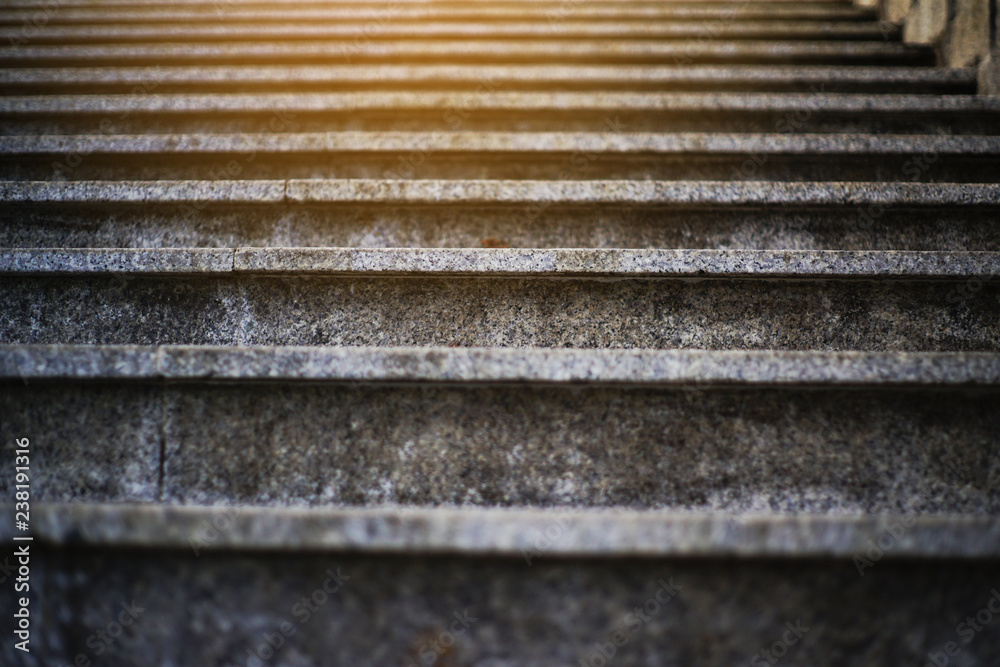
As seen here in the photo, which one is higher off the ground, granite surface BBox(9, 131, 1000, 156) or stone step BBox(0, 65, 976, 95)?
stone step BBox(0, 65, 976, 95)

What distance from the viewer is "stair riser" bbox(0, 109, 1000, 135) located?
8.87ft

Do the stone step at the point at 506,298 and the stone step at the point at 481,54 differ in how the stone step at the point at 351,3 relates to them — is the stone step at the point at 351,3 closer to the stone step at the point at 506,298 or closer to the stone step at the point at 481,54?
the stone step at the point at 481,54

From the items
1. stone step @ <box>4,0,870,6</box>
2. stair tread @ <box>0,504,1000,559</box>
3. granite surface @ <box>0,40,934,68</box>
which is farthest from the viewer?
stone step @ <box>4,0,870,6</box>

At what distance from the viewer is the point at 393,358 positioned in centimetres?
154

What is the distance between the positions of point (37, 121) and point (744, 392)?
3.57m

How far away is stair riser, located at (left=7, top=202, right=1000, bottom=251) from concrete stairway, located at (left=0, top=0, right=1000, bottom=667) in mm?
14

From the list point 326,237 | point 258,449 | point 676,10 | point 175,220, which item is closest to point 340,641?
point 258,449

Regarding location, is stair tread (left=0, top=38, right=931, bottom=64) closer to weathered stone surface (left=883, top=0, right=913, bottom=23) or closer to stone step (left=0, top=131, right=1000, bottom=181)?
weathered stone surface (left=883, top=0, right=913, bottom=23)

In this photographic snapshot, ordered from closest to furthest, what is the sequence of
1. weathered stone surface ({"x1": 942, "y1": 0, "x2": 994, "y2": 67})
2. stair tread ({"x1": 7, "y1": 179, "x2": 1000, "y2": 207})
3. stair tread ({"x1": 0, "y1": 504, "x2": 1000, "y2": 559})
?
stair tread ({"x1": 0, "y1": 504, "x2": 1000, "y2": 559})
stair tread ({"x1": 7, "y1": 179, "x2": 1000, "y2": 207})
weathered stone surface ({"x1": 942, "y1": 0, "x2": 994, "y2": 67})


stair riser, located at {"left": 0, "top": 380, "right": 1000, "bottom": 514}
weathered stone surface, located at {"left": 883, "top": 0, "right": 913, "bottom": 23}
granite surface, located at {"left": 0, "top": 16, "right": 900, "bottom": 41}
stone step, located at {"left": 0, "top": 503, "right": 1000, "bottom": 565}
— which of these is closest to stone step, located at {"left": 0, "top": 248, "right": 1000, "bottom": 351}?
stair riser, located at {"left": 0, "top": 380, "right": 1000, "bottom": 514}

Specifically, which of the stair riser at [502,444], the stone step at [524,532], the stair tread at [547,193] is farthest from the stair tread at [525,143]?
the stone step at [524,532]

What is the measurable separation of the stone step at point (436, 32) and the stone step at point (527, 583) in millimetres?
3435

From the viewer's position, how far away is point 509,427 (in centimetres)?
158

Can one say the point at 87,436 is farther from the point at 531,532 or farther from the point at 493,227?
the point at 493,227
